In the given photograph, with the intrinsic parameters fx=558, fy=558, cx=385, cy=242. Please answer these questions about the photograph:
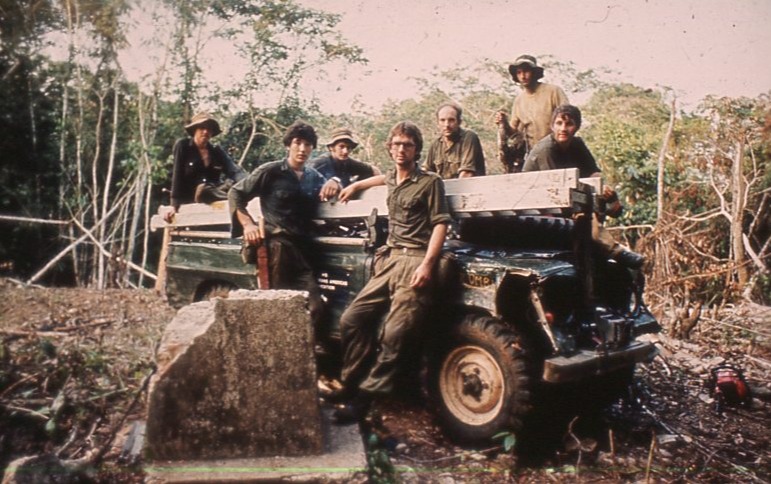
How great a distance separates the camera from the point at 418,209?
12.5 ft

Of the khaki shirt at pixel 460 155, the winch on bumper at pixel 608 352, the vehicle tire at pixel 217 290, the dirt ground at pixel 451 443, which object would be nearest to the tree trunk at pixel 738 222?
the dirt ground at pixel 451 443

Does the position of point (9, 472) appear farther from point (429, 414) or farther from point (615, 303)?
point (615, 303)

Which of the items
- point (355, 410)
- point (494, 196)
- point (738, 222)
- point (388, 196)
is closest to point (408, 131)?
point (388, 196)

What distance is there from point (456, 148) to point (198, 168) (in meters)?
2.77

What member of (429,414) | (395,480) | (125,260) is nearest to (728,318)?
(429,414)

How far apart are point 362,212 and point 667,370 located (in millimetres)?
3509

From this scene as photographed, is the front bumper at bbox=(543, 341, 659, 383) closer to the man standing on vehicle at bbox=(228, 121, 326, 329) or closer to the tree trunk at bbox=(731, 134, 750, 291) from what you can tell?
the man standing on vehicle at bbox=(228, 121, 326, 329)

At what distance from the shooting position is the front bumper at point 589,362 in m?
3.34

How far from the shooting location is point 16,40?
19.6 ft

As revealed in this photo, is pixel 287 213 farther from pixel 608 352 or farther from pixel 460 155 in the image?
pixel 608 352

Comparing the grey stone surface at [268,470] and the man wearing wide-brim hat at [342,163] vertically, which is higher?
the man wearing wide-brim hat at [342,163]

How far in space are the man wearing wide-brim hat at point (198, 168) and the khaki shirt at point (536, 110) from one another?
301cm

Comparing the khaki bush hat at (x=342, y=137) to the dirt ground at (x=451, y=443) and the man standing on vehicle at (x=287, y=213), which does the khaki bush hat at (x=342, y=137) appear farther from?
the dirt ground at (x=451, y=443)

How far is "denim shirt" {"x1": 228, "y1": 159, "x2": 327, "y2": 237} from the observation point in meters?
4.56
